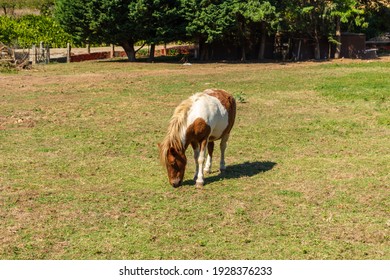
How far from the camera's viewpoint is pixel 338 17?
47875 mm

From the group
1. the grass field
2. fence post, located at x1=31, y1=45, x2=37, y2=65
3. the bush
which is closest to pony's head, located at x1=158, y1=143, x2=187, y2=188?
the grass field

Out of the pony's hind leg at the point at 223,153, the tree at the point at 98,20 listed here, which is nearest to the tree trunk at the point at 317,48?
the tree at the point at 98,20

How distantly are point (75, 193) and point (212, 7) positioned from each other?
36.1 meters

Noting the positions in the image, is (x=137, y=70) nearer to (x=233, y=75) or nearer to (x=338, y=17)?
(x=233, y=75)

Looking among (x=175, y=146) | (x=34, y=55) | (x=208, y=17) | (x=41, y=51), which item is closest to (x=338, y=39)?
(x=208, y=17)

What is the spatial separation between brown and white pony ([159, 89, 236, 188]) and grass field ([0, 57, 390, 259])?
48 centimetres

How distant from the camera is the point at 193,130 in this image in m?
11.1

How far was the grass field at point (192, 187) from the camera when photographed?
845 cm

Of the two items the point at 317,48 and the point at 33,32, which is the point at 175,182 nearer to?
the point at 317,48

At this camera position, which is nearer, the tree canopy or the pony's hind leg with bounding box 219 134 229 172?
the pony's hind leg with bounding box 219 134 229 172

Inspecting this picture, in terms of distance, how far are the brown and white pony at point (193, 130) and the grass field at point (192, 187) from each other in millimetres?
477

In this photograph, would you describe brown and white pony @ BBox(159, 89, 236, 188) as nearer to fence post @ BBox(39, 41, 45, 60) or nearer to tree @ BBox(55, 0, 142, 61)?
tree @ BBox(55, 0, 142, 61)

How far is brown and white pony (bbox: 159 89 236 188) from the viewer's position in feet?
35.6

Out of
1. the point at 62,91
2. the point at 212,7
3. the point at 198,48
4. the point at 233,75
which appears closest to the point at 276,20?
the point at 212,7
